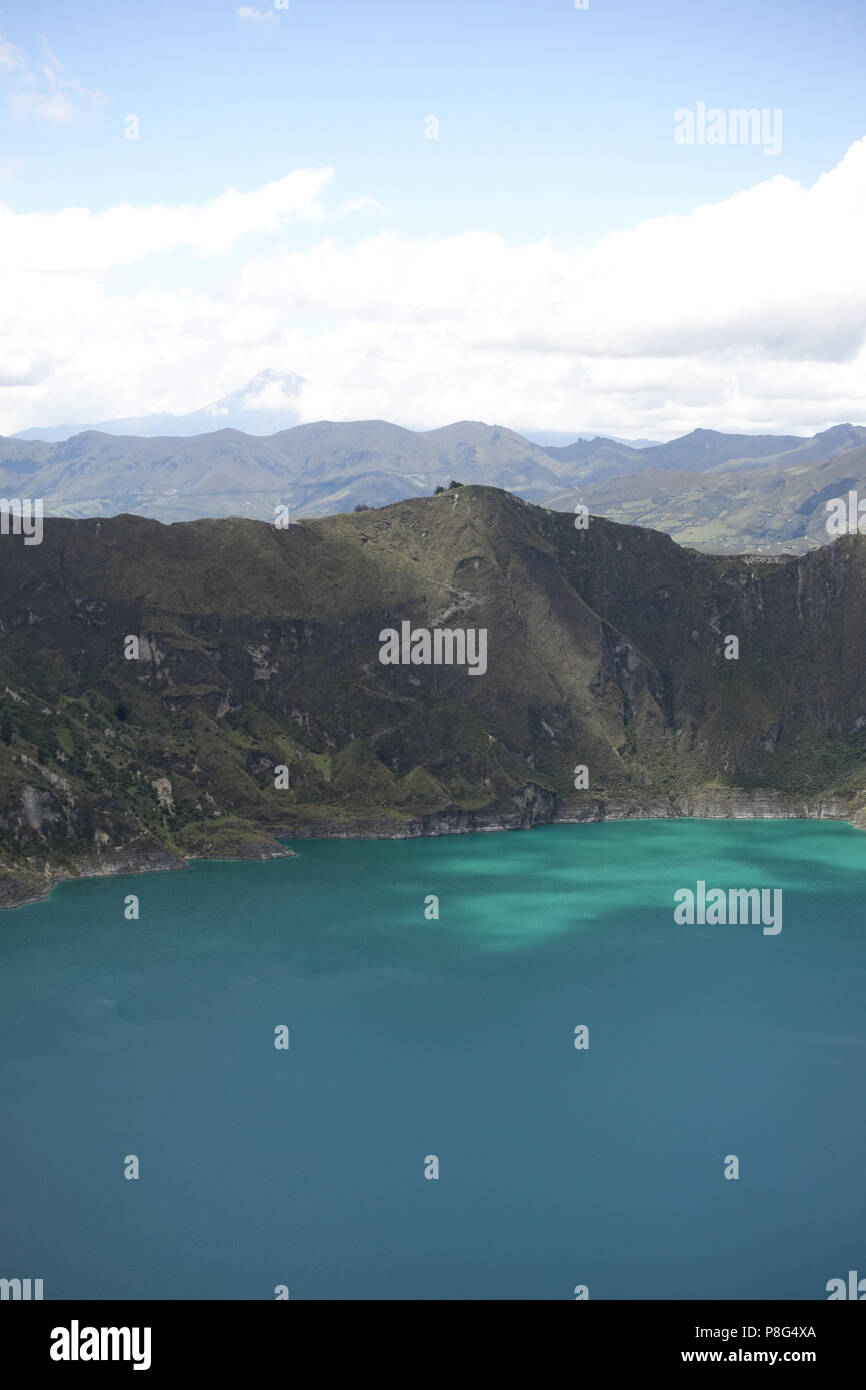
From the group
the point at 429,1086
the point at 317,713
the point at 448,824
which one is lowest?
the point at 429,1086

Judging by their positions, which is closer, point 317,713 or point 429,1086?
point 429,1086

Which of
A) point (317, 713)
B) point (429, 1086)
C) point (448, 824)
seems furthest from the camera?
point (317, 713)

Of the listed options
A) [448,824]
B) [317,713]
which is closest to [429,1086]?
[448,824]

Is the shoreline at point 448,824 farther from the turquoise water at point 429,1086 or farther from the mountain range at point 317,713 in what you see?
the turquoise water at point 429,1086

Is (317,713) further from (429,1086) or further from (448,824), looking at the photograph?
(429,1086)
